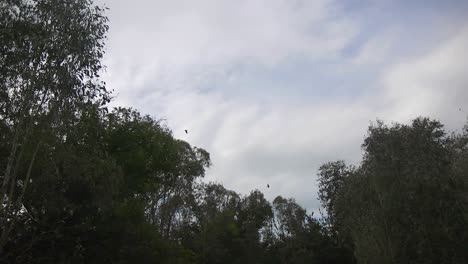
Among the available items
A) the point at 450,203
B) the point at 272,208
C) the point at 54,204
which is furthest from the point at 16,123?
the point at 272,208

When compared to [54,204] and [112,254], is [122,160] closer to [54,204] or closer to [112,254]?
[112,254]

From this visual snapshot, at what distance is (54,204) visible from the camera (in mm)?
18016

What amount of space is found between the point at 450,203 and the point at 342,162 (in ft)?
93.0

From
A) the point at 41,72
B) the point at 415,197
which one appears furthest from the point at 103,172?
the point at 415,197

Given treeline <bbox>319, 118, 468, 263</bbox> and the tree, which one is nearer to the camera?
the tree

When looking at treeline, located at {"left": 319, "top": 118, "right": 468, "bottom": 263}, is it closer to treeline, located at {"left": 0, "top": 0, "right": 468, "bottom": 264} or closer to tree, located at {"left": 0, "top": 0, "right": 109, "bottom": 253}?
A: treeline, located at {"left": 0, "top": 0, "right": 468, "bottom": 264}

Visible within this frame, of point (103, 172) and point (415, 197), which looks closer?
point (103, 172)

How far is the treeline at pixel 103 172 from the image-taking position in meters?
15.4

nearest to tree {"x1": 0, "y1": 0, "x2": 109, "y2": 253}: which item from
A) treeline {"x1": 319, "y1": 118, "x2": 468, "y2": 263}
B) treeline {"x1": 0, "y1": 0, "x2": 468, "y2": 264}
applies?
treeline {"x1": 0, "y1": 0, "x2": 468, "y2": 264}

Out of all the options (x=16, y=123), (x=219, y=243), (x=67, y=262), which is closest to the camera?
(x=16, y=123)

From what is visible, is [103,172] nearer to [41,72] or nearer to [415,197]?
[41,72]

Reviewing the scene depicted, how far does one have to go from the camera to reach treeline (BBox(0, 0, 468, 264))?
50.7 feet

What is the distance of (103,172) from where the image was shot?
17.4 meters

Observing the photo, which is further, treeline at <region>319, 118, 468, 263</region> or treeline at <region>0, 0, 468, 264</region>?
treeline at <region>319, 118, 468, 263</region>
